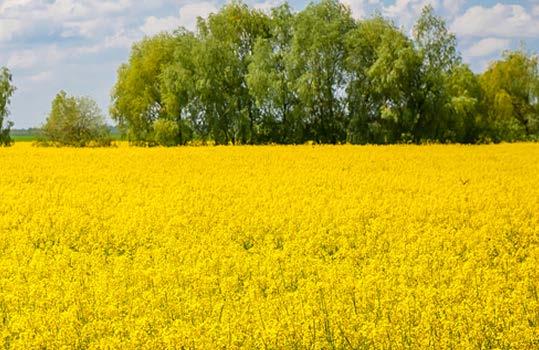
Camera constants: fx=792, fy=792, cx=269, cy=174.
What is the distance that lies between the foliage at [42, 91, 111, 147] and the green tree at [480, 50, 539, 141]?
32158 millimetres

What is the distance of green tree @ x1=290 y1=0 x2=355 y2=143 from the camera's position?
51500 millimetres

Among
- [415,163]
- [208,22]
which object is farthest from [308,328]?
[208,22]

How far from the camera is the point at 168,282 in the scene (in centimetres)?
1005

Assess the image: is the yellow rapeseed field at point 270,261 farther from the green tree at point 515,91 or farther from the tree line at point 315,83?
the green tree at point 515,91

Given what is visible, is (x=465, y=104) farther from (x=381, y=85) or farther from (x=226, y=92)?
(x=226, y=92)

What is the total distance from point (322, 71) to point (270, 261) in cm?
4146

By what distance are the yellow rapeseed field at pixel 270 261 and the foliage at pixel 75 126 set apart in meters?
39.6

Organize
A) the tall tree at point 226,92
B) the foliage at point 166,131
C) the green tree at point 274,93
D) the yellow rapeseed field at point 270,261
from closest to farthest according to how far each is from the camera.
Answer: the yellow rapeseed field at point 270,261
the green tree at point 274,93
the tall tree at point 226,92
the foliage at point 166,131

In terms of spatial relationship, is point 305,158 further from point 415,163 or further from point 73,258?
point 73,258

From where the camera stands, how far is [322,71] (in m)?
51.8

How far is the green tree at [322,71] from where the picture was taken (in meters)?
51.5

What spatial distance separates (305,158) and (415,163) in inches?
173

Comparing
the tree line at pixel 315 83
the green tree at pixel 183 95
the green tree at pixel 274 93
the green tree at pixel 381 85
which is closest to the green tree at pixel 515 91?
the tree line at pixel 315 83

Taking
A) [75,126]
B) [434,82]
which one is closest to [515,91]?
[434,82]
